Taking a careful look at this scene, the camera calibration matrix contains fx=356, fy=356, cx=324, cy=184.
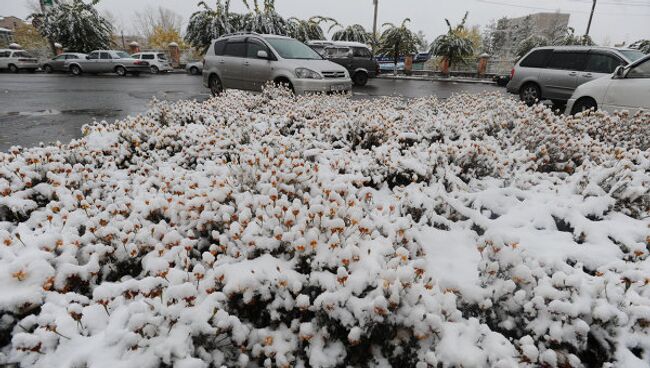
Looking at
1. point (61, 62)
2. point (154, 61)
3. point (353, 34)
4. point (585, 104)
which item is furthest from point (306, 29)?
point (585, 104)

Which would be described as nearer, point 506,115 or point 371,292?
point 371,292

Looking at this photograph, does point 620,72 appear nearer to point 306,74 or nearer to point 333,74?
point 333,74

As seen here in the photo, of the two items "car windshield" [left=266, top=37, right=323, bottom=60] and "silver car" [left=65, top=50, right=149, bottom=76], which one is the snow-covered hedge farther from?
"silver car" [left=65, top=50, right=149, bottom=76]

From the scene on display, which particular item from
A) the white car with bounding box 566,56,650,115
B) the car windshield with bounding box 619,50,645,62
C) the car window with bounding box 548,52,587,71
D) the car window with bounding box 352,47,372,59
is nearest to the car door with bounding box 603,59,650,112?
the white car with bounding box 566,56,650,115

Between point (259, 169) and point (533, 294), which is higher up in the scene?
point (259, 169)

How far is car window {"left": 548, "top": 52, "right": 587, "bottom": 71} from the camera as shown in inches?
390

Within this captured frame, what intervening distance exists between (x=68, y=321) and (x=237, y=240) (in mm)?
834

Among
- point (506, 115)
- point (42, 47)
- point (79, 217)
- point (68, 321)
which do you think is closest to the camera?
point (68, 321)

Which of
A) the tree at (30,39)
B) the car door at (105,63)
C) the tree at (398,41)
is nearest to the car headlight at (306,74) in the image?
the tree at (398,41)

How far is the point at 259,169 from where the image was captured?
9.71 ft

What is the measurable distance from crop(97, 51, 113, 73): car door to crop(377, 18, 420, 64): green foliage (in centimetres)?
1736

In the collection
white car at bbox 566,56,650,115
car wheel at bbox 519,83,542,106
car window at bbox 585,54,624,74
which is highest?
car window at bbox 585,54,624,74

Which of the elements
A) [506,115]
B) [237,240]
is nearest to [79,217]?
[237,240]

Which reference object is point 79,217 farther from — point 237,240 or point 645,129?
point 645,129
